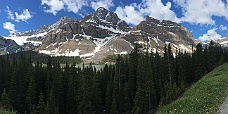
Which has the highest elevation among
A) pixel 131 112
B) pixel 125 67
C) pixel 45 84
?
pixel 125 67

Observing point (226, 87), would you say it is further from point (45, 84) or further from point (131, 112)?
point (45, 84)

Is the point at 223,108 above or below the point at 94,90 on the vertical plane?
above

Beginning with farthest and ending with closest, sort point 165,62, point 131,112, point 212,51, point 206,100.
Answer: point 212,51 → point 165,62 → point 131,112 → point 206,100

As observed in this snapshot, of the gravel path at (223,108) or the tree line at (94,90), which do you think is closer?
the gravel path at (223,108)

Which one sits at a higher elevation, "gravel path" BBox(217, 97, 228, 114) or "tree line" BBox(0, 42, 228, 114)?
"gravel path" BBox(217, 97, 228, 114)

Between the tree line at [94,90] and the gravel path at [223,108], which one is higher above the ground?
the gravel path at [223,108]

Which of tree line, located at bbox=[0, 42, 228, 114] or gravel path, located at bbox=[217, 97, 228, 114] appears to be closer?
gravel path, located at bbox=[217, 97, 228, 114]

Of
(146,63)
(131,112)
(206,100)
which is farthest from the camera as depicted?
(146,63)

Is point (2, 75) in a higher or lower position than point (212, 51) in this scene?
lower

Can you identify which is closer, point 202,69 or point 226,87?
point 226,87

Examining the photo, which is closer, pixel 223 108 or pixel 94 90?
pixel 223 108

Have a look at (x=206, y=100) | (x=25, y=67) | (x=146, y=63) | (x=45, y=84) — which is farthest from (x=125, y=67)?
(x=206, y=100)

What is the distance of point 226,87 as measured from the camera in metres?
30.6

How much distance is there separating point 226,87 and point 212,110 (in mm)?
13073
